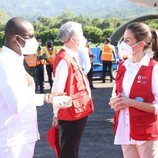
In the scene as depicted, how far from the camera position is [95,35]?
62.3 metres

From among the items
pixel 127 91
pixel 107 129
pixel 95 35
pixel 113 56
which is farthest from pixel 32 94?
pixel 95 35

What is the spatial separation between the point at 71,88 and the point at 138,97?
1116 millimetres

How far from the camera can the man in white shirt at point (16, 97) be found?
3.22m

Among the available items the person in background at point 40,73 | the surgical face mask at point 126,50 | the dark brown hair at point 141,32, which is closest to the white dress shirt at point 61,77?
the surgical face mask at point 126,50

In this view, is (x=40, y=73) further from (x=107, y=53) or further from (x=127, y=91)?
(x=127, y=91)

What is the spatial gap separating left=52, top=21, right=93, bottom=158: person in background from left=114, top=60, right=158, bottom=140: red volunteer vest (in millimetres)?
1044

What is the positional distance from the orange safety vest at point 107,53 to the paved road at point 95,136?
4.04m

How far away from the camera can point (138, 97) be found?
12.0 feet

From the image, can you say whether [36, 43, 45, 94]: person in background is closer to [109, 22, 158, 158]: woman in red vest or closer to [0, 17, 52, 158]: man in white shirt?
[109, 22, 158, 158]: woman in red vest

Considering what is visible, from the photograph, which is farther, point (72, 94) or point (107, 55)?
point (107, 55)

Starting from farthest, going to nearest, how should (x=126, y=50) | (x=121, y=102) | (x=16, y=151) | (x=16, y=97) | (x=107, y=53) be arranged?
(x=107, y=53) < (x=126, y=50) < (x=121, y=102) < (x=16, y=151) < (x=16, y=97)

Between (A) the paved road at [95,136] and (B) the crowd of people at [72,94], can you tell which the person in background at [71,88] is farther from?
(A) the paved road at [95,136]

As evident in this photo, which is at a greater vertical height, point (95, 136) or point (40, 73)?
point (95, 136)

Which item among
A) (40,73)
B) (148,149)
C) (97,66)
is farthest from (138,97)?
(97,66)
